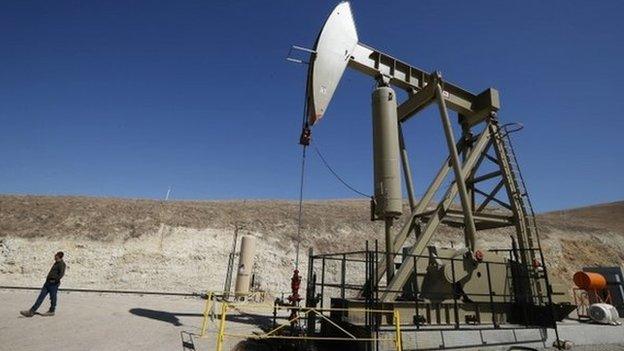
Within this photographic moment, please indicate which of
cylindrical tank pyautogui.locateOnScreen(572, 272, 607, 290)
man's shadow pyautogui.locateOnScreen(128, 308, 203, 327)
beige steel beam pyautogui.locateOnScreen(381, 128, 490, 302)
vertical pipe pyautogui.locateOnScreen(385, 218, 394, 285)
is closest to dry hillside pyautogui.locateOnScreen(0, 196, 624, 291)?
man's shadow pyautogui.locateOnScreen(128, 308, 203, 327)

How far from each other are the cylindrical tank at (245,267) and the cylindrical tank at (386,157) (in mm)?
9415

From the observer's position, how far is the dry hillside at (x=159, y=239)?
20.4 meters

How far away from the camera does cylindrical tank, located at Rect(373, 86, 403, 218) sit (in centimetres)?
869

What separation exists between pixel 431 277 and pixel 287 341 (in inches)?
146

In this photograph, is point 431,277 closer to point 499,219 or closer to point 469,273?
point 469,273

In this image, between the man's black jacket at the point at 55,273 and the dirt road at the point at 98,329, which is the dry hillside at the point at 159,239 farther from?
the man's black jacket at the point at 55,273

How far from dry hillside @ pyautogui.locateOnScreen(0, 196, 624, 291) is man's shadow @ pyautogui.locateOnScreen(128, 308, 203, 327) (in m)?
9.73

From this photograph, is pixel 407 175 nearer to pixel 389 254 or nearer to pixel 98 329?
pixel 389 254

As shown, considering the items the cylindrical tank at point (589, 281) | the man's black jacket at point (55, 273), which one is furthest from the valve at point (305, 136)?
the cylindrical tank at point (589, 281)

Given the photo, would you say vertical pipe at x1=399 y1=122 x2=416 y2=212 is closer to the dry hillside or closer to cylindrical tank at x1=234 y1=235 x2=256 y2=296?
cylindrical tank at x1=234 y1=235 x2=256 y2=296

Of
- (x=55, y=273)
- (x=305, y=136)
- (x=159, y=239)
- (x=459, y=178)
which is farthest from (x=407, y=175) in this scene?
(x=159, y=239)

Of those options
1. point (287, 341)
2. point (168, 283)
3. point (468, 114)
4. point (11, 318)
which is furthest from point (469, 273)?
point (168, 283)

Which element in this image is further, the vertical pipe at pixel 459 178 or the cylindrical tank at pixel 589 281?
the cylindrical tank at pixel 589 281

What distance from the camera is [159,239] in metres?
22.9
